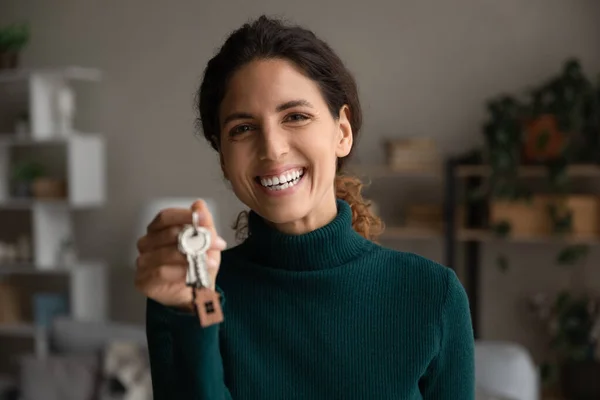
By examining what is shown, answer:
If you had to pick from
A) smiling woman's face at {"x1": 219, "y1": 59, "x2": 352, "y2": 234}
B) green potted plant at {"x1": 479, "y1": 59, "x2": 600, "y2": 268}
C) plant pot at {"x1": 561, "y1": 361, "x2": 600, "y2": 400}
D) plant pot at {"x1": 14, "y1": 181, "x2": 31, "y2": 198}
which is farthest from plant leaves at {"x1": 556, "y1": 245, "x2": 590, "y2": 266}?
plant pot at {"x1": 14, "y1": 181, "x2": 31, "y2": 198}

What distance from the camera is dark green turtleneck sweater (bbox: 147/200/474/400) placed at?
1.03 metres

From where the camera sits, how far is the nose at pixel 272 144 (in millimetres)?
921

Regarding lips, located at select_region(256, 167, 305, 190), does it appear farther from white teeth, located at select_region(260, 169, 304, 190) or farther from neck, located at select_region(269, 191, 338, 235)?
neck, located at select_region(269, 191, 338, 235)

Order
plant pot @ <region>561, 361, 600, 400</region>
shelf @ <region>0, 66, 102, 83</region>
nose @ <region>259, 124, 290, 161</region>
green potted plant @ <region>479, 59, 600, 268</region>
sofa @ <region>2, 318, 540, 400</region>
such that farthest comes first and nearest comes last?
shelf @ <region>0, 66, 102, 83</region>
plant pot @ <region>561, 361, 600, 400</region>
green potted plant @ <region>479, 59, 600, 268</region>
sofa @ <region>2, 318, 540, 400</region>
nose @ <region>259, 124, 290, 161</region>

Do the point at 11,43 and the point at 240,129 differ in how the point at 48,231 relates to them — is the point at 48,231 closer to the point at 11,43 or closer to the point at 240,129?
the point at 11,43

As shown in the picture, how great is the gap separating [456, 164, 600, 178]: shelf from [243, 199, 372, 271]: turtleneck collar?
8.71ft

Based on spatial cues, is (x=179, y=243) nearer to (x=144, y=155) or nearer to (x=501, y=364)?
(x=501, y=364)

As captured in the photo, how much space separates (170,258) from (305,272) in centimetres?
38

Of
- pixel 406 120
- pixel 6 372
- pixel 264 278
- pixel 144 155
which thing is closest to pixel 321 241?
pixel 264 278

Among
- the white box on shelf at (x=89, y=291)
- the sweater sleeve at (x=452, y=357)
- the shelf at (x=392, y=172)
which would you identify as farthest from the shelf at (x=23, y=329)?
the sweater sleeve at (x=452, y=357)

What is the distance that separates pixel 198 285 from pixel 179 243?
0.04 meters

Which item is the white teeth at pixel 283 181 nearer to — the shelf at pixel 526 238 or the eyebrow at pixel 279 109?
the eyebrow at pixel 279 109

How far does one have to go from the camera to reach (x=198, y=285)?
72cm

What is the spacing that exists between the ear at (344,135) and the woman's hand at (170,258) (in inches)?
14.7
